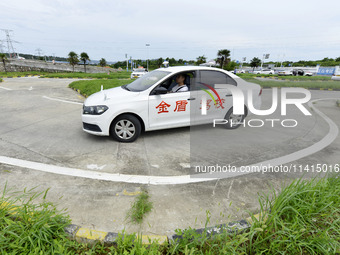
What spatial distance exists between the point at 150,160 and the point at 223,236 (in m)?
1.95

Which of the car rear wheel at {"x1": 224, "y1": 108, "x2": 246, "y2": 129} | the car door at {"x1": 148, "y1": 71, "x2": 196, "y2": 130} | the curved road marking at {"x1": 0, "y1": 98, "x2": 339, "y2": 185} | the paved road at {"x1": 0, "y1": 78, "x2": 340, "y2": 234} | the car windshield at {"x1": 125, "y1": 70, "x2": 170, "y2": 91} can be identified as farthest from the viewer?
the car rear wheel at {"x1": 224, "y1": 108, "x2": 246, "y2": 129}

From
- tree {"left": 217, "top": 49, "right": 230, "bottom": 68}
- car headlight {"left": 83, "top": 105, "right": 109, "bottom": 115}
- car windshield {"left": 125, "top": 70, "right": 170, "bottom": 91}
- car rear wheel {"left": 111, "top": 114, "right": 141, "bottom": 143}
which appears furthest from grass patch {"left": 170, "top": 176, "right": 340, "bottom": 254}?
tree {"left": 217, "top": 49, "right": 230, "bottom": 68}

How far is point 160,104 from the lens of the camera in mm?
4250

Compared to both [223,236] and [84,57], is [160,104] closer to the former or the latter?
[223,236]

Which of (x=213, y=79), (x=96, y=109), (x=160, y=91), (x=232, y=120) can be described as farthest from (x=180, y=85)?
(x=96, y=109)

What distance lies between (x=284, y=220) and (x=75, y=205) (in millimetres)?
2284

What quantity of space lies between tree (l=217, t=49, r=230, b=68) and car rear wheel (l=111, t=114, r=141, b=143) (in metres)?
40.4

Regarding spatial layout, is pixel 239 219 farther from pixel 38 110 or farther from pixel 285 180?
pixel 38 110

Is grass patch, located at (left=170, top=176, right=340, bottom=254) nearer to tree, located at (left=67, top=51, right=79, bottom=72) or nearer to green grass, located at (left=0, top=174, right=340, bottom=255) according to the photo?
green grass, located at (left=0, top=174, right=340, bottom=255)

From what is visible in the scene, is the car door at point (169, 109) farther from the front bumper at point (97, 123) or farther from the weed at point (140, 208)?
the weed at point (140, 208)

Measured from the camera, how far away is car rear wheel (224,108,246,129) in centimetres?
511

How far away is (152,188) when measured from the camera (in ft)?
9.12

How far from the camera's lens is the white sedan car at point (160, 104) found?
13.3ft

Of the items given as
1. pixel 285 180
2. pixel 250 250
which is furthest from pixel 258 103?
pixel 250 250
